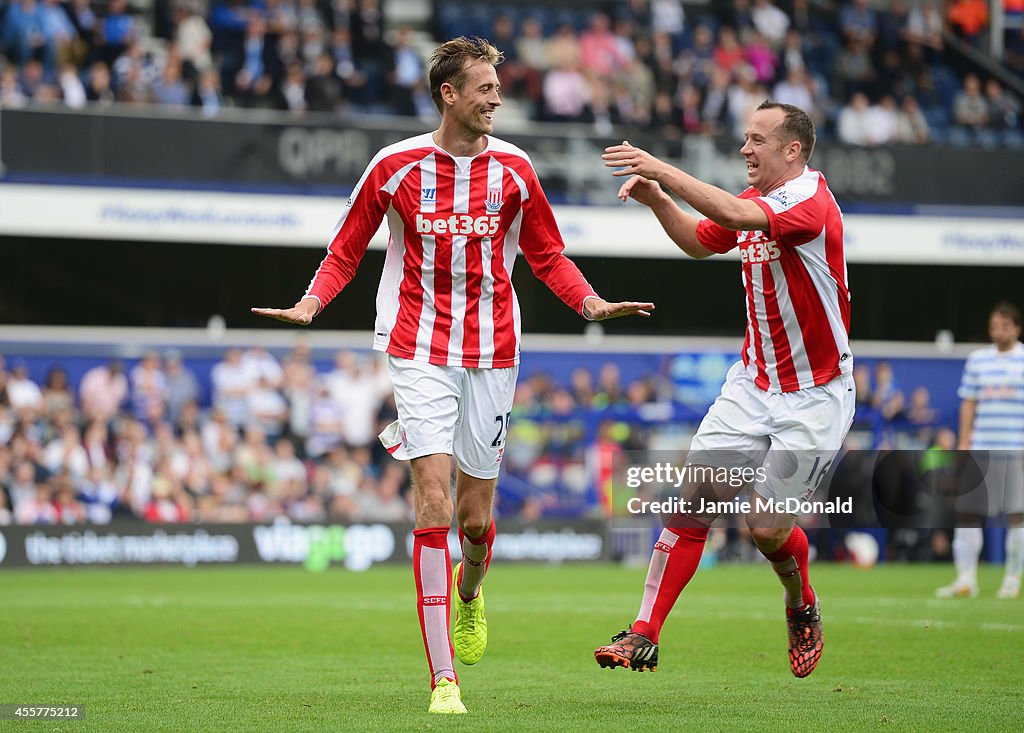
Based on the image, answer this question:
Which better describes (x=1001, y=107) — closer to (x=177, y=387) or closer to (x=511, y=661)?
(x=177, y=387)

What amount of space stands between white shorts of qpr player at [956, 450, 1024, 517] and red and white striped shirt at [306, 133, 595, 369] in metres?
7.35

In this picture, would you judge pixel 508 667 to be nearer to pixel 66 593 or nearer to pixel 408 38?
pixel 66 593

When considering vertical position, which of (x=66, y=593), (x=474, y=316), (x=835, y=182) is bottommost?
(x=66, y=593)

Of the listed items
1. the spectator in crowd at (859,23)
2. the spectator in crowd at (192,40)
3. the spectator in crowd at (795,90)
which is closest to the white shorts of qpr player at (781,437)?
the spectator in crowd at (192,40)

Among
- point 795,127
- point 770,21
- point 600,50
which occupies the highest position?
point 770,21

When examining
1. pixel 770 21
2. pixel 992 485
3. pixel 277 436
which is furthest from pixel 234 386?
pixel 770 21

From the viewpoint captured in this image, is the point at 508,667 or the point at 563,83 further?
the point at 563,83

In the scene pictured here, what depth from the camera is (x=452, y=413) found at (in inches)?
262

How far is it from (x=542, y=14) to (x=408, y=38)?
Result: 2.63m

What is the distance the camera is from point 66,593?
13.2m

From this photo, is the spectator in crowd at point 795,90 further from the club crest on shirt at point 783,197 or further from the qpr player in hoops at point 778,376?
the club crest on shirt at point 783,197

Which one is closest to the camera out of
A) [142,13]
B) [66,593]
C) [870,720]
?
[870,720]

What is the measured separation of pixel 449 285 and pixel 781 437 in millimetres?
1629

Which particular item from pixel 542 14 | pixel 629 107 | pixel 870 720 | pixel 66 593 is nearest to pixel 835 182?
pixel 629 107
